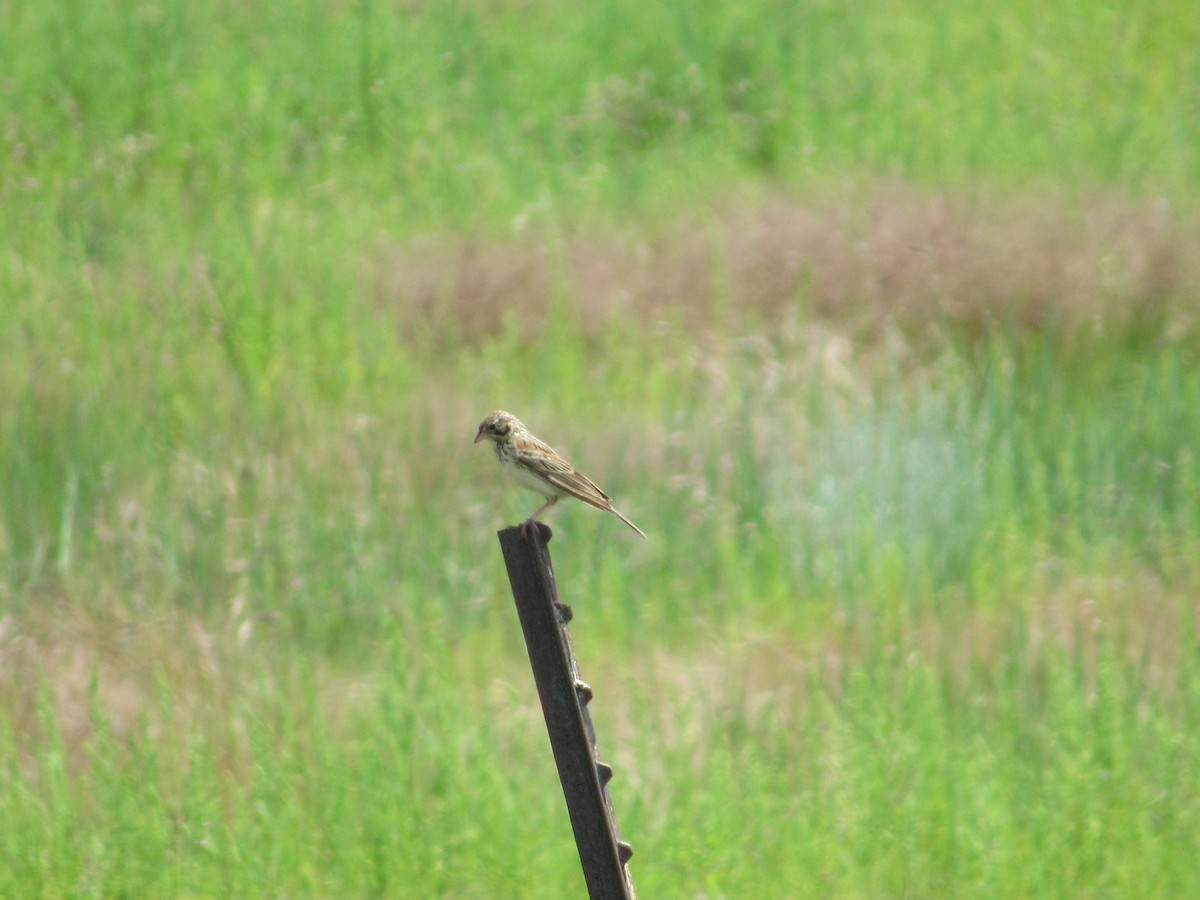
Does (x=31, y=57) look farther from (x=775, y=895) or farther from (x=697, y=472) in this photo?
(x=775, y=895)

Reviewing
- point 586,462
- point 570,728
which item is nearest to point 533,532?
point 570,728

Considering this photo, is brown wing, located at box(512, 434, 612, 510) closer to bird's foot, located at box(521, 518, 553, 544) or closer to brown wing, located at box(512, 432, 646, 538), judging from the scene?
brown wing, located at box(512, 432, 646, 538)

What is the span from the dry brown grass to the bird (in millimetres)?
7955

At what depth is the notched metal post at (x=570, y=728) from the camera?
3.27 metres

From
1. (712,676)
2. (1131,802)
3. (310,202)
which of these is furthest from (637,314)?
(1131,802)

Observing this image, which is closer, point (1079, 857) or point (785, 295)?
point (1079, 857)

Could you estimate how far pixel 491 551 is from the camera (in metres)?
8.66

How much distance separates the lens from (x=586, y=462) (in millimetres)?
9398

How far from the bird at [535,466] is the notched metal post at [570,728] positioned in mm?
1250

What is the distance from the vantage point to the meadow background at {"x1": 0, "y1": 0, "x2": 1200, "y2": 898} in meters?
6.09

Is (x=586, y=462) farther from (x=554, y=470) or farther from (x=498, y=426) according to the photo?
(x=554, y=470)

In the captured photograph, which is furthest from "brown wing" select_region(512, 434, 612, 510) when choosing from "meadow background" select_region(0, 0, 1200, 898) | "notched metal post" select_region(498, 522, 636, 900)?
"meadow background" select_region(0, 0, 1200, 898)

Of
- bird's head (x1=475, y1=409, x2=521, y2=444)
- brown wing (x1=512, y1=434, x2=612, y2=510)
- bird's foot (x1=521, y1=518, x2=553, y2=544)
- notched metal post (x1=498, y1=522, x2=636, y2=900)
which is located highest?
bird's head (x1=475, y1=409, x2=521, y2=444)

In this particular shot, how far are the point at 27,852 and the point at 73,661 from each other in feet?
5.83
